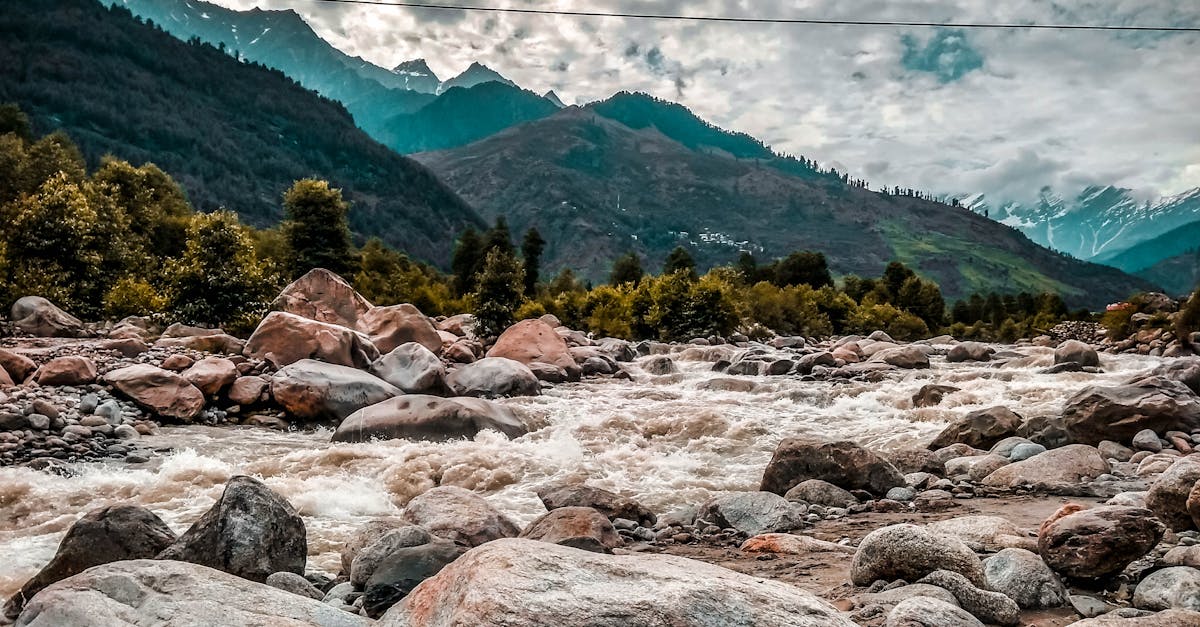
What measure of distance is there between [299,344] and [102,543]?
1440 cm

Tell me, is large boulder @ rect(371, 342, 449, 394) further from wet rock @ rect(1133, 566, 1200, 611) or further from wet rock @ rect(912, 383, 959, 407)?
wet rock @ rect(1133, 566, 1200, 611)

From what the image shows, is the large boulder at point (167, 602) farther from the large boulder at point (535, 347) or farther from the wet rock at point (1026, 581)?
the large boulder at point (535, 347)

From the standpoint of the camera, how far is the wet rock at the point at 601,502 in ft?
33.4

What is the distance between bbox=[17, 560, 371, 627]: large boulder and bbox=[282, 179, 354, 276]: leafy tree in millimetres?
42037

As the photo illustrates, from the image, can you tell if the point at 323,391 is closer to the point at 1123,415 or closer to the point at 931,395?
the point at 931,395

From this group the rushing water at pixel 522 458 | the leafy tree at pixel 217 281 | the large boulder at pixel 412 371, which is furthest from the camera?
the leafy tree at pixel 217 281

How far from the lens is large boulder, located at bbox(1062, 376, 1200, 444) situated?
1409 centimetres

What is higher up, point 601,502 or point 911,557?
point 911,557

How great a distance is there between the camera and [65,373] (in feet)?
53.7

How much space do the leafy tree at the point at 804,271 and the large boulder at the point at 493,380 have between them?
6508 cm

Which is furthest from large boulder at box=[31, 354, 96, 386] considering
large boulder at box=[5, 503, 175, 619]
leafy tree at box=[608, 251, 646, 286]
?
leafy tree at box=[608, 251, 646, 286]

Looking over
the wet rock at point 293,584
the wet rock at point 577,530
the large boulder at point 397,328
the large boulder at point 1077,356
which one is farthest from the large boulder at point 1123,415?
the large boulder at point 397,328

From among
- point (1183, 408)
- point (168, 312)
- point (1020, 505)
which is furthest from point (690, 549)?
point (168, 312)

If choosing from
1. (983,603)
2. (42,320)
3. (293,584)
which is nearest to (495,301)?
Answer: (42,320)
